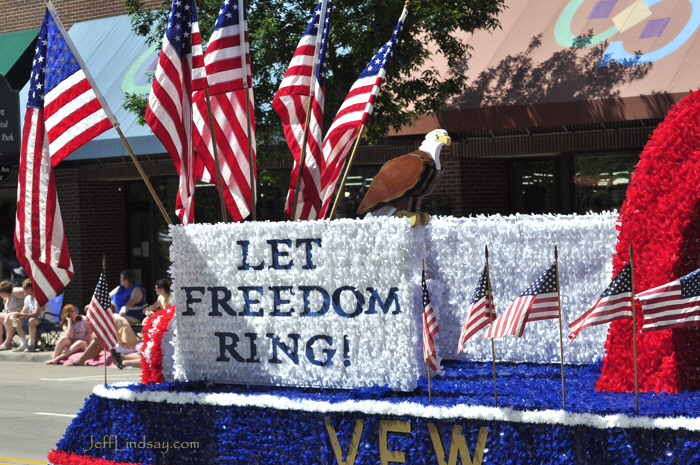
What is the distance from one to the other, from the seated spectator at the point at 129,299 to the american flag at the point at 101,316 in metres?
9.33

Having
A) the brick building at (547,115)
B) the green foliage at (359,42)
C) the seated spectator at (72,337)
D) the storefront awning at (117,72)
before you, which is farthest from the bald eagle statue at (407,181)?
the storefront awning at (117,72)

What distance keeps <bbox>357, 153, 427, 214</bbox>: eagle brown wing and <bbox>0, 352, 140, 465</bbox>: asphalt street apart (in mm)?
3603

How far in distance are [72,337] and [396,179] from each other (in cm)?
1084

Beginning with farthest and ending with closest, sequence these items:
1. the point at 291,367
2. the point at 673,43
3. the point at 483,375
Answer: the point at 673,43 < the point at 483,375 < the point at 291,367

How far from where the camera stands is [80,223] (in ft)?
75.0

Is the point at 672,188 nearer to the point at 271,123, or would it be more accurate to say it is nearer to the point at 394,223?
the point at 394,223

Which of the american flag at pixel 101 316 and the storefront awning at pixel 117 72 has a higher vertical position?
the storefront awning at pixel 117 72

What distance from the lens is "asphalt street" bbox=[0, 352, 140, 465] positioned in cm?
935

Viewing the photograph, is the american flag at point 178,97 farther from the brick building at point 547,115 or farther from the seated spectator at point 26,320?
the seated spectator at point 26,320

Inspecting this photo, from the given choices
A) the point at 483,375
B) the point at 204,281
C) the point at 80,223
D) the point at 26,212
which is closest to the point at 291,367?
the point at 204,281

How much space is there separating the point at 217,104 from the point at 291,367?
2.32 m

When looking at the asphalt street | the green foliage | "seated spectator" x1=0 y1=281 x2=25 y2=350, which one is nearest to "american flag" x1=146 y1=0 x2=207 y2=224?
the asphalt street

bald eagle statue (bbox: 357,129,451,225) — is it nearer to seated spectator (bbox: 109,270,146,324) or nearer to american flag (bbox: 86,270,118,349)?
american flag (bbox: 86,270,118,349)

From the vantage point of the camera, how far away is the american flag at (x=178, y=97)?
23.8 feet
